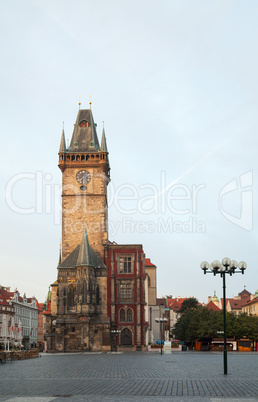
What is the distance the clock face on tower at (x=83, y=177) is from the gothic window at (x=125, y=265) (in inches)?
576

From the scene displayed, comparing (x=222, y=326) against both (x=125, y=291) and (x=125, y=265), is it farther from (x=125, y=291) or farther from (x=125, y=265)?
(x=125, y=265)

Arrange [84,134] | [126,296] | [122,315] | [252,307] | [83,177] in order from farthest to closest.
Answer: [252,307] < [84,134] < [83,177] < [126,296] < [122,315]

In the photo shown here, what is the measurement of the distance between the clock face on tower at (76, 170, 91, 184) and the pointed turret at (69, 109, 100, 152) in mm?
3815

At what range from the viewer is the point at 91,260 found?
7819cm

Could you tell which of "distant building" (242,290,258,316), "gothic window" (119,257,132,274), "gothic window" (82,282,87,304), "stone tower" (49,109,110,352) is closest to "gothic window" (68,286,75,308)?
"stone tower" (49,109,110,352)

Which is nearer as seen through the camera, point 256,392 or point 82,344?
point 256,392

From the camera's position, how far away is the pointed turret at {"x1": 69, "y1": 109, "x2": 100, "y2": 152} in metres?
87.9

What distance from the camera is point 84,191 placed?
86062 mm

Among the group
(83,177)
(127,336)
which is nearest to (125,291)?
(127,336)

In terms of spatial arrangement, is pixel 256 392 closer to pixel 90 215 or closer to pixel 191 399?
pixel 191 399

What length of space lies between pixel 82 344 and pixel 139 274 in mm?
13259

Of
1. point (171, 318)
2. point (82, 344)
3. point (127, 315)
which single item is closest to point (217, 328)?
point (127, 315)

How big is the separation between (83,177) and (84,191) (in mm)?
2363

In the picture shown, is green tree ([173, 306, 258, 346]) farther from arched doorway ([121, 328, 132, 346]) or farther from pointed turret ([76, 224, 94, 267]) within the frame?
pointed turret ([76, 224, 94, 267])
